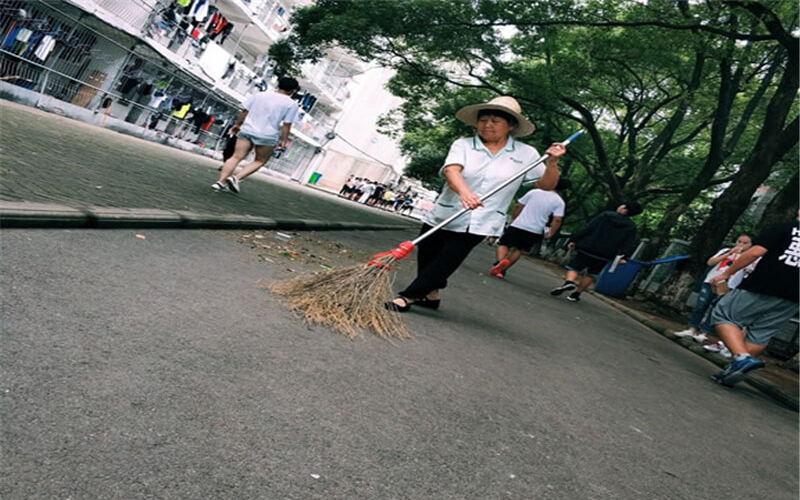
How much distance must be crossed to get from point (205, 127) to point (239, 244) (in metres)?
22.5

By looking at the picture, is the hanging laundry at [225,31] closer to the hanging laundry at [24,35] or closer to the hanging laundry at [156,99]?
the hanging laundry at [156,99]

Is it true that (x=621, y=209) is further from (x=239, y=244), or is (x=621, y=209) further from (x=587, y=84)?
(x=587, y=84)

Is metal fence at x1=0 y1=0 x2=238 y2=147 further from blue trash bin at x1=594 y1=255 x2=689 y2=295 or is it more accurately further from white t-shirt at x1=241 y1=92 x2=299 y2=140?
blue trash bin at x1=594 y1=255 x2=689 y2=295

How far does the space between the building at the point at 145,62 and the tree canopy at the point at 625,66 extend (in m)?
4.09

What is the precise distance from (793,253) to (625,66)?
12612 mm

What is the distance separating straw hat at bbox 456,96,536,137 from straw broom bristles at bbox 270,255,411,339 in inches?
60.2

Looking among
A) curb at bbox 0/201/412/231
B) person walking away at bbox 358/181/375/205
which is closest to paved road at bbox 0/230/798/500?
curb at bbox 0/201/412/231

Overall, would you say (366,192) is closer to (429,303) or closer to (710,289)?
(710,289)

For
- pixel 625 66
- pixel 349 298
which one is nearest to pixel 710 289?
pixel 349 298

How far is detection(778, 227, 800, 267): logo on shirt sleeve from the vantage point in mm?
5301

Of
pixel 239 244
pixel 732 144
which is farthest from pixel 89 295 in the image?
pixel 732 144

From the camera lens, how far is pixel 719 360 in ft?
23.4

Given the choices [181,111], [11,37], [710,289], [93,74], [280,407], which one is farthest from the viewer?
[181,111]

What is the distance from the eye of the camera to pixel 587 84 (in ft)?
57.2
